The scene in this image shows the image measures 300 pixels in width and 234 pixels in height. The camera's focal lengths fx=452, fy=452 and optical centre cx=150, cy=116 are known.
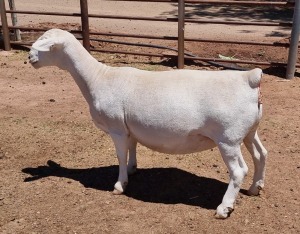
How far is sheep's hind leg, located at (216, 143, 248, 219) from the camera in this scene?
3.44 meters

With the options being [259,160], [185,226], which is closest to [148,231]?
[185,226]

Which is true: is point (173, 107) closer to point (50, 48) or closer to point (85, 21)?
point (50, 48)

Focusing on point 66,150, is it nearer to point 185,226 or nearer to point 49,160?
point 49,160

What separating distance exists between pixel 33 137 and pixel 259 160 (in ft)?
8.84

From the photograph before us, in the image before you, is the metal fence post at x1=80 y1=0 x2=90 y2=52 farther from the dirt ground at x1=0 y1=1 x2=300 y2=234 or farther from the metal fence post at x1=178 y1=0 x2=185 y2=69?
the dirt ground at x1=0 y1=1 x2=300 y2=234

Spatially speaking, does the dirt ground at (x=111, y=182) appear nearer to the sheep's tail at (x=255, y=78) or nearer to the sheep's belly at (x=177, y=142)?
the sheep's belly at (x=177, y=142)

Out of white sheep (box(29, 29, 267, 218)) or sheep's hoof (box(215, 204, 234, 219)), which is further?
sheep's hoof (box(215, 204, 234, 219))

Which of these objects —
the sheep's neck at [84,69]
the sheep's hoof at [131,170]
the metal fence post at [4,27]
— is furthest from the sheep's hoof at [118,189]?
the metal fence post at [4,27]

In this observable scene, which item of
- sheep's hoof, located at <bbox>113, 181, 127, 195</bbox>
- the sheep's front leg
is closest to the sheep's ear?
the sheep's front leg

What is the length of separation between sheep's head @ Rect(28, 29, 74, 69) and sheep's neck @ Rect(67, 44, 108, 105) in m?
0.10

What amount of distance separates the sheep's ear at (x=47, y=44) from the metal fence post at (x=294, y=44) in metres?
Answer: 4.54

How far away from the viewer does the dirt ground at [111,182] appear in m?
3.59

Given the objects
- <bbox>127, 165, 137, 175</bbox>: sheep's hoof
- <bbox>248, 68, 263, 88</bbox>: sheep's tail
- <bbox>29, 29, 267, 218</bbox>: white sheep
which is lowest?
<bbox>127, 165, 137, 175</bbox>: sheep's hoof

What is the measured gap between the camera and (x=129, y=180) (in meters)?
4.29
